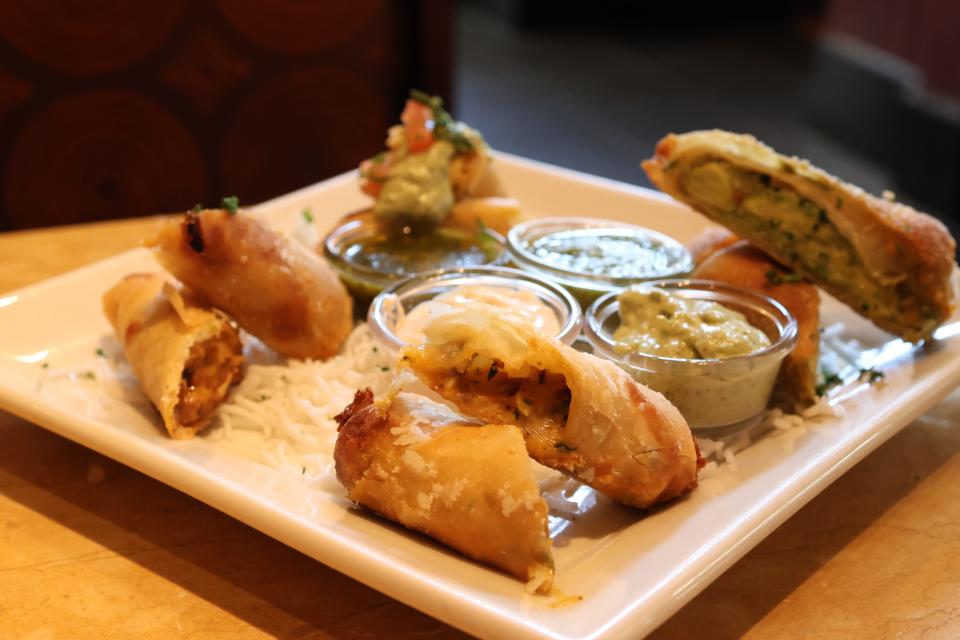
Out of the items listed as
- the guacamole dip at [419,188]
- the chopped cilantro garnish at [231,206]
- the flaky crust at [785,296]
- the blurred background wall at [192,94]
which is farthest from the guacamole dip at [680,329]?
the blurred background wall at [192,94]

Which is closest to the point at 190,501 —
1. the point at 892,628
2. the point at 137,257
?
the point at 137,257

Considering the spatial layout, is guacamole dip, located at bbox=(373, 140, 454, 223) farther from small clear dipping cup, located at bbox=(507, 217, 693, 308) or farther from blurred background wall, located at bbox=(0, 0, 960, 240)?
blurred background wall, located at bbox=(0, 0, 960, 240)

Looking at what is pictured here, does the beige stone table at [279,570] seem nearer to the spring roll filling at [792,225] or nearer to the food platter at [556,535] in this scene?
the food platter at [556,535]

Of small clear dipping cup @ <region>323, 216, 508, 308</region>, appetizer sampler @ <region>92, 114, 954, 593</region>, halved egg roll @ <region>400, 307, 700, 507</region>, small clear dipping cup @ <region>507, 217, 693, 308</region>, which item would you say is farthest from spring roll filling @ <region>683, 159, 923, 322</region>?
halved egg roll @ <region>400, 307, 700, 507</region>

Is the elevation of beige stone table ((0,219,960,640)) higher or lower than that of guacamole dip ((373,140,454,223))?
lower

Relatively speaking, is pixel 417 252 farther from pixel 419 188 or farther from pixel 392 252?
pixel 419 188

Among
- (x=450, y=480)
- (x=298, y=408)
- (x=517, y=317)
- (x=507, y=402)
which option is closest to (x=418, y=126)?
(x=298, y=408)

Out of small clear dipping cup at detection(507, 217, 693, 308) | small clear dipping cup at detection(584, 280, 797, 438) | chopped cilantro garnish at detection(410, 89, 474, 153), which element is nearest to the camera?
small clear dipping cup at detection(584, 280, 797, 438)
